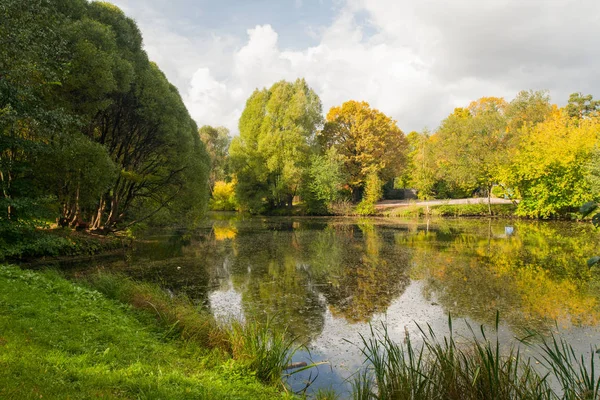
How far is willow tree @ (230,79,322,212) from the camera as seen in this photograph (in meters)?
38.8

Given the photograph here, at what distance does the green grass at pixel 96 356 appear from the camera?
3686mm

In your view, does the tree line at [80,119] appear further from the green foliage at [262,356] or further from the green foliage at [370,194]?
the green foliage at [370,194]

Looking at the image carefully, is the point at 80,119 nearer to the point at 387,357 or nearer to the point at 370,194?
the point at 387,357

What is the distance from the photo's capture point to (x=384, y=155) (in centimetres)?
4331

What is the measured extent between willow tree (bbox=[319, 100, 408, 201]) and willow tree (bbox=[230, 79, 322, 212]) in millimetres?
3258

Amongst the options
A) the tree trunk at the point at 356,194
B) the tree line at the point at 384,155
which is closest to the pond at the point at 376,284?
the tree line at the point at 384,155

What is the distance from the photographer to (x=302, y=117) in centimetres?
3912

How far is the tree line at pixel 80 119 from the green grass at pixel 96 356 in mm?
5009

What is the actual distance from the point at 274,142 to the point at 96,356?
35.4m

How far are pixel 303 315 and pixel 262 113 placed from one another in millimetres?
36046

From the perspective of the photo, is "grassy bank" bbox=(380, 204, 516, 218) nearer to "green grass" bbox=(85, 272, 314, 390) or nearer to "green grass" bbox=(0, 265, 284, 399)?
"green grass" bbox=(85, 272, 314, 390)

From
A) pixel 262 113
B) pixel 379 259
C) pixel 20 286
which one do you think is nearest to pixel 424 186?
pixel 262 113

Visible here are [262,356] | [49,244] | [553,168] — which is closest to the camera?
[262,356]

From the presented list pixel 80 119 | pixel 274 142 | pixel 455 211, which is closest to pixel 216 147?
pixel 274 142
